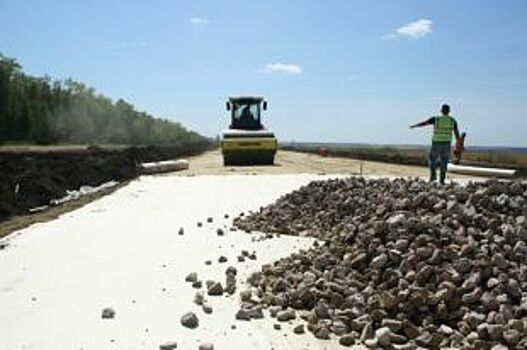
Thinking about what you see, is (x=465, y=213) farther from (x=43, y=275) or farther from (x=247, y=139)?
(x=247, y=139)

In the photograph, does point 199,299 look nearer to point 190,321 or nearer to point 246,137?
point 190,321

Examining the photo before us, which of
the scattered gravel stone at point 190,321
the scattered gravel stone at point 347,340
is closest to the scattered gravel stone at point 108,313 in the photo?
the scattered gravel stone at point 190,321

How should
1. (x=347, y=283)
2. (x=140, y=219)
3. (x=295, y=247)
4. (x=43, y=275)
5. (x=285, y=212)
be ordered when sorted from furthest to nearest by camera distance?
(x=140, y=219), (x=285, y=212), (x=295, y=247), (x=43, y=275), (x=347, y=283)

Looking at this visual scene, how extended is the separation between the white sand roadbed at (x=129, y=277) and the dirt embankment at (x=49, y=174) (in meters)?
2.88

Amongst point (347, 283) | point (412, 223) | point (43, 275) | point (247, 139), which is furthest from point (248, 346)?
point (247, 139)

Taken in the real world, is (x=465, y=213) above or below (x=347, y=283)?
above

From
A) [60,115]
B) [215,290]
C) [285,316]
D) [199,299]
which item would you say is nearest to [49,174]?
[215,290]

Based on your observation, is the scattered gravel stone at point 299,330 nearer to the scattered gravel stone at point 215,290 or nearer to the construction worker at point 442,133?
the scattered gravel stone at point 215,290

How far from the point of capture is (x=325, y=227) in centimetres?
1188

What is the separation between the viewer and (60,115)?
65.1 metres

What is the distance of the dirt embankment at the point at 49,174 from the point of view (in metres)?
18.5

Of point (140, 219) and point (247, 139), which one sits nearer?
point (140, 219)

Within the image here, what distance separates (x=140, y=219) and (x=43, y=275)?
4928mm

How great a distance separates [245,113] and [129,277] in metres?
24.0
